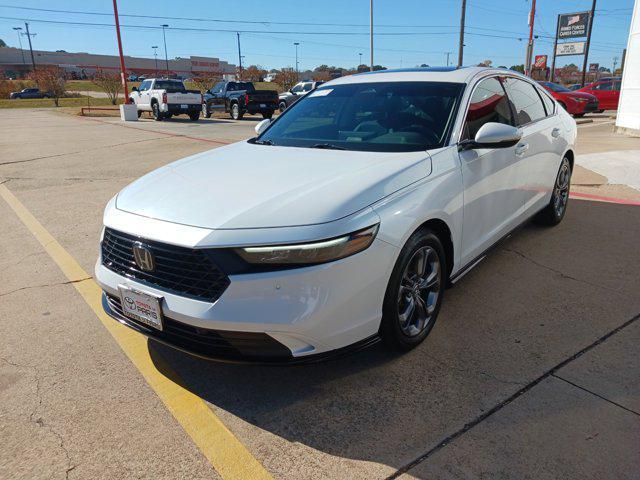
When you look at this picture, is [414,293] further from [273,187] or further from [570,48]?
[570,48]

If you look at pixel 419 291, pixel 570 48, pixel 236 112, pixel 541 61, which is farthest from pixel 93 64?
pixel 419 291

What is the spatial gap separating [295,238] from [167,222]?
2.30 ft

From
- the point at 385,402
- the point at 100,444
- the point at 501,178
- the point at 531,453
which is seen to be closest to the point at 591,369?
the point at 531,453

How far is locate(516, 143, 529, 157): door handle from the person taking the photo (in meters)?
4.14

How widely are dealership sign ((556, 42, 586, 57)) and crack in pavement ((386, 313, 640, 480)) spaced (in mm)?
48149

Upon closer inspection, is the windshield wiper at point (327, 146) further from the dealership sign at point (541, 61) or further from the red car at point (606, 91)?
the dealership sign at point (541, 61)

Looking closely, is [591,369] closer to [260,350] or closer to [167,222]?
[260,350]

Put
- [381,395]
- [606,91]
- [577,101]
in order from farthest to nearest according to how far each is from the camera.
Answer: [606,91]
[577,101]
[381,395]

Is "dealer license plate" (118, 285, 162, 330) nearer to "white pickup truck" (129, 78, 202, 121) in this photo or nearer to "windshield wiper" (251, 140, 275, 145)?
"windshield wiper" (251, 140, 275, 145)

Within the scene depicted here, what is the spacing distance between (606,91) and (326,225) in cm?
2730

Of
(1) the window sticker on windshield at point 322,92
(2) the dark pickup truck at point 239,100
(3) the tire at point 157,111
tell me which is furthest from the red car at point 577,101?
(1) the window sticker on windshield at point 322,92

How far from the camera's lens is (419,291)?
3129mm

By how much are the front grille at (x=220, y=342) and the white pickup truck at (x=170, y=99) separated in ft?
73.6

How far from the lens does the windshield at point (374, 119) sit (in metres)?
3.47
